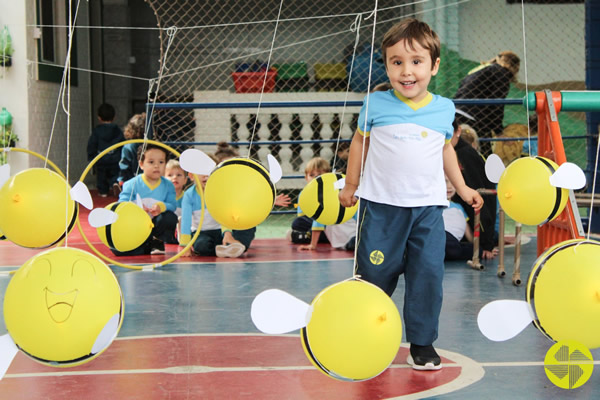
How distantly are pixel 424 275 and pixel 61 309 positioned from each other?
4.72ft

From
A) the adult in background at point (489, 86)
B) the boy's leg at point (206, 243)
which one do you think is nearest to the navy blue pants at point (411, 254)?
the boy's leg at point (206, 243)

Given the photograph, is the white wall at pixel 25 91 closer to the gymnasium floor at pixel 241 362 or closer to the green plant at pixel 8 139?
the green plant at pixel 8 139

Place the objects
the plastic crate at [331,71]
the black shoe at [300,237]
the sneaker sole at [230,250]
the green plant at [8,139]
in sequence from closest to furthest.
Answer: the sneaker sole at [230,250]
the black shoe at [300,237]
the green plant at [8,139]
the plastic crate at [331,71]

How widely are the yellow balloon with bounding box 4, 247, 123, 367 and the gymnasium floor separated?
492 millimetres

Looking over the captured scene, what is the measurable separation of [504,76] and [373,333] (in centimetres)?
649

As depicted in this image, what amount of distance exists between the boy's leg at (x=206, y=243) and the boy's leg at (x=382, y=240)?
3145mm

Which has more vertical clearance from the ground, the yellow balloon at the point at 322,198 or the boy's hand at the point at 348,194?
the boy's hand at the point at 348,194

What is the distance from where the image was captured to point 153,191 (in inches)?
245

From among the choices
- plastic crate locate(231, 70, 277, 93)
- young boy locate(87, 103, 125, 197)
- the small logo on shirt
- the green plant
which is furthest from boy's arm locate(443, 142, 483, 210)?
young boy locate(87, 103, 125, 197)

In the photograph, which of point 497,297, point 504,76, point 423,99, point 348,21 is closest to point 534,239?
point 504,76

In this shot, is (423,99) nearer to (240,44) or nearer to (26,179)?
(26,179)

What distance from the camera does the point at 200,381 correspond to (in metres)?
2.88

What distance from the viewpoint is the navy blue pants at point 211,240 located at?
614 centimetres

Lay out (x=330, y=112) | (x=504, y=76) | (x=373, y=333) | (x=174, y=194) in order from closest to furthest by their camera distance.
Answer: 1. (x=373, y=333)
2. (x=174, y=194)
3. (x=504, y=76)
4. (x=330, y=112)
